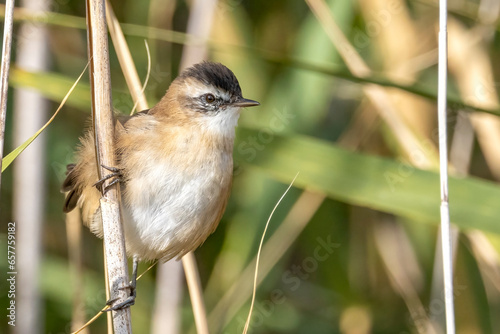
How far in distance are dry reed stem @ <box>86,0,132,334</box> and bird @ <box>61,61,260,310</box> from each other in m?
0.25

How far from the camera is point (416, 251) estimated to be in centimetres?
421

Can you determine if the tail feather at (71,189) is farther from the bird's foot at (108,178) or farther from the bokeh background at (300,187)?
the bird's foot at (108,178)

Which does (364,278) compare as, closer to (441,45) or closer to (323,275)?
(323,275)

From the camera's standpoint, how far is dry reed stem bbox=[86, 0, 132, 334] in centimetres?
215

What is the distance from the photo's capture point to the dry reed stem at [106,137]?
215cm

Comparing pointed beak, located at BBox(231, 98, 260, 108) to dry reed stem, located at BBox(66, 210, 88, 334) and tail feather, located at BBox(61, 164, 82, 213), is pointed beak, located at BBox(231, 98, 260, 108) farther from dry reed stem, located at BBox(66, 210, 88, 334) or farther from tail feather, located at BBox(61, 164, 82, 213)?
dry reed stem, located at BBox(66, 210, 88, 334)

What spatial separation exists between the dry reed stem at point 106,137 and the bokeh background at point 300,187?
0.84 meters

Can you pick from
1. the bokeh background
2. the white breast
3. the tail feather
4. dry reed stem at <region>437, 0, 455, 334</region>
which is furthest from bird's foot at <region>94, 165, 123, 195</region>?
dry reed stem at <region>437, 0, 455, 334</region>

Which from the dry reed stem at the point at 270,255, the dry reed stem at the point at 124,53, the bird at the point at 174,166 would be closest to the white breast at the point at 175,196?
the bird at the point at 174,166

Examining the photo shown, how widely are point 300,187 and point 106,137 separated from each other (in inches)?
52.9

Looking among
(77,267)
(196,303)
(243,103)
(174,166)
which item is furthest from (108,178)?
(77,267)

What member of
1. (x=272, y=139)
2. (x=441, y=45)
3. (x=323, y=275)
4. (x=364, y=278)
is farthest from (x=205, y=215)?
(x=364, y=278)

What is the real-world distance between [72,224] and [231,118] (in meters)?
1.10

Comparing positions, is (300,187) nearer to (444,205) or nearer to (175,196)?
(175,196)
